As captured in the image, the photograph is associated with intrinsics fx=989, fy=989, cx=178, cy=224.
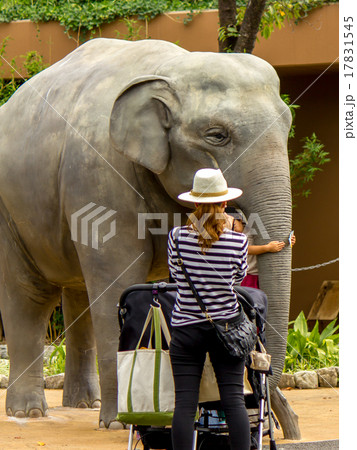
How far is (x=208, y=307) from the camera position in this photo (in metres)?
5.27

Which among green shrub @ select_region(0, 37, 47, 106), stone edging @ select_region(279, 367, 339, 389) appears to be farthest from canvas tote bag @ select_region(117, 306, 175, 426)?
green shrub @ select_region(0, 37, 47, 106)

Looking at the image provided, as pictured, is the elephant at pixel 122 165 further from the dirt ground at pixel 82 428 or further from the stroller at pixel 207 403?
the stroller at pixel 207 403

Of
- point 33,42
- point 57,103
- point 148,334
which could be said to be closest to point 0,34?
point 33,42

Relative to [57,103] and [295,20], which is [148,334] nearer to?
[57,103]

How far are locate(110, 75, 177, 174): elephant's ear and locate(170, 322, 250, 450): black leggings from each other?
206cm

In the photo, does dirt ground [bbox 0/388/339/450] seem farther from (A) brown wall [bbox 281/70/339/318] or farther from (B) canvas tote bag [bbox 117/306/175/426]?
(A) brown wall [bbox 281/70/339/318]

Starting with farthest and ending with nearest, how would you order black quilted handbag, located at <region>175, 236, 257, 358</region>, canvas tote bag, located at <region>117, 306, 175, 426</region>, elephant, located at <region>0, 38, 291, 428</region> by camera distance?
elephant, located at <region>0, 38, 291, 428</region> → canvas tote bag, located at <region>117, 306, 175, 426</region> → black quilted handbag, located at <region>175, 236, 257, 358</region>

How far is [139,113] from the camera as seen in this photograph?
7258 millimetres

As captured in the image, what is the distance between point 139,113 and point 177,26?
6.08m

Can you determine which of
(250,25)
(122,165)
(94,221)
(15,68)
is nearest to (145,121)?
(122,165)

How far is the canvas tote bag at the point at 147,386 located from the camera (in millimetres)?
5520

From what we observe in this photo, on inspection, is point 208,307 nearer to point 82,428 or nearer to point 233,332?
point 233,332

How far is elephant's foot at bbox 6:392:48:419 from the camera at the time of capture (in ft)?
27.6

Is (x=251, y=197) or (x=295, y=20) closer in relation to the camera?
(x=251, y=197)
